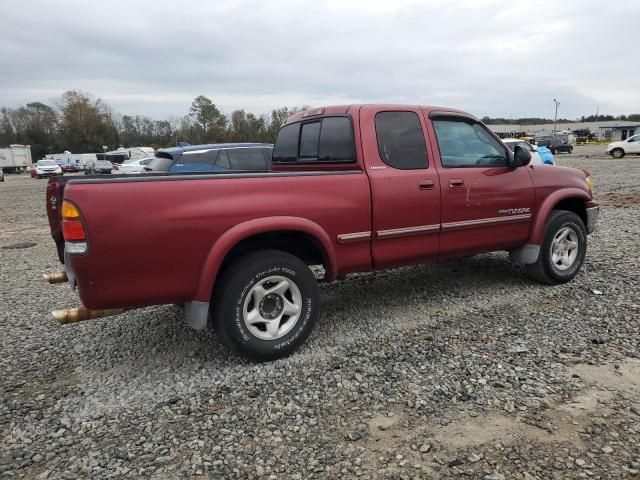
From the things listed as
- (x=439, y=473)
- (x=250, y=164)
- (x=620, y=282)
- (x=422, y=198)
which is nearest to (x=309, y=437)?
(x=439, y=473)

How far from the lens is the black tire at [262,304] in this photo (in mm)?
3406

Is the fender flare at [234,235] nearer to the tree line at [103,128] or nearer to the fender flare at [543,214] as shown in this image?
the fender flare at [543,214]

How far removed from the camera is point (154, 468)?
98.7 inches

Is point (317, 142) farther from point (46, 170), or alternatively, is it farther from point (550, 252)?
point (46, 170)

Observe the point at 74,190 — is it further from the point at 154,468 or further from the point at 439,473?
the point at 439,473

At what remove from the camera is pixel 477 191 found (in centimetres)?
454

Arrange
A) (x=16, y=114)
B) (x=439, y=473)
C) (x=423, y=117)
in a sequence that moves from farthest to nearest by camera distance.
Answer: (x=16, y=114) → (x=423, y=117) → (x=439, y=473)

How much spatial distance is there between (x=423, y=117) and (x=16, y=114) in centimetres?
9333

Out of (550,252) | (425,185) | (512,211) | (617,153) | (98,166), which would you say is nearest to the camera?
(425,185)

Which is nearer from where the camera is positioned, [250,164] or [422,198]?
[422,198]

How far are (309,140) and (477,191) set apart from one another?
5.59 ft

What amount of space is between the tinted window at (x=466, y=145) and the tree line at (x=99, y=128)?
62535 millimetres

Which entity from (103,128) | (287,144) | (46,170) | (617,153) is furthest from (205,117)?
(287,144)

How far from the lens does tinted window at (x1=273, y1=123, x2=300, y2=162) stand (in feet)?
16.0
